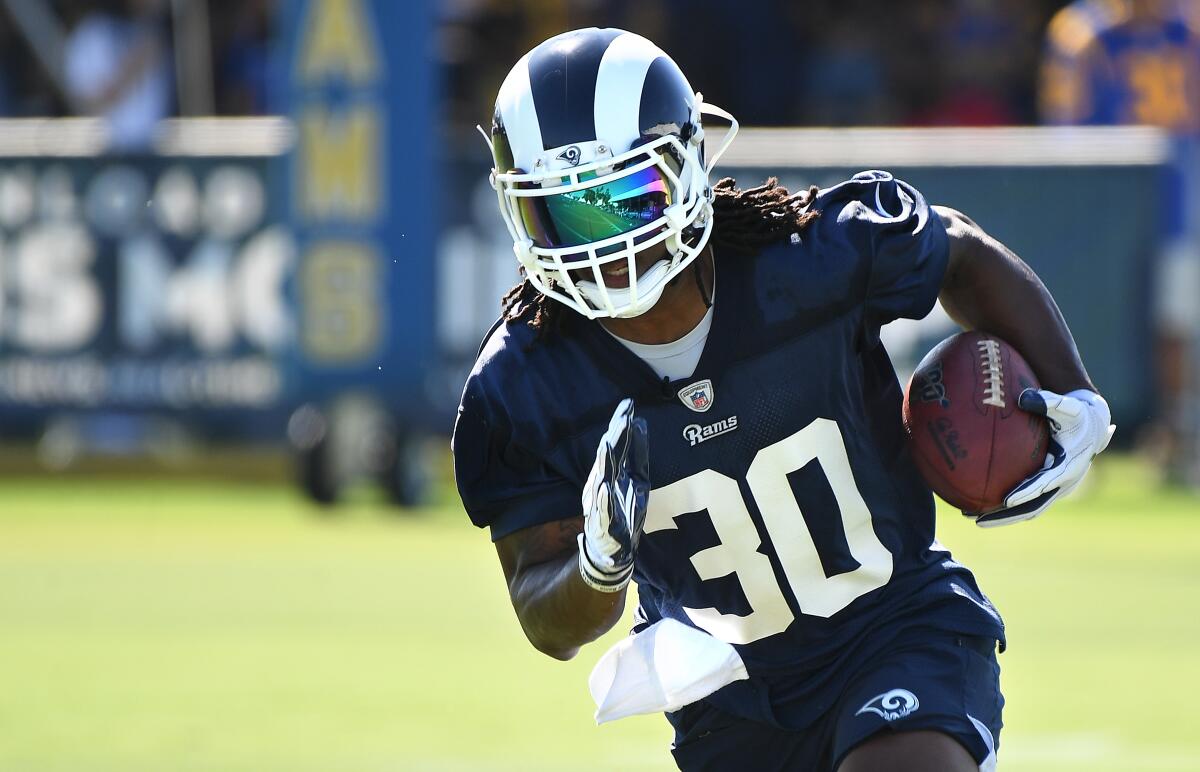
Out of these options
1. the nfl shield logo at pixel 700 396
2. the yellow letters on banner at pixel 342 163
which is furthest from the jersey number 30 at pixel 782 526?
the yellow letters on banner at pixel 342 163

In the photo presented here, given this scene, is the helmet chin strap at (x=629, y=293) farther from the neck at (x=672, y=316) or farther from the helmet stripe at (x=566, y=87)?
the helmet stripe at (x=566, y=87)

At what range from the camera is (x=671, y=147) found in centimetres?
368

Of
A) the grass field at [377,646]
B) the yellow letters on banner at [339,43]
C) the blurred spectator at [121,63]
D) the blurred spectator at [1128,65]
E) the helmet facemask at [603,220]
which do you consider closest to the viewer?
the helmet facemask at [603,220]

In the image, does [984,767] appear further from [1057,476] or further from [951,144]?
[951,144]

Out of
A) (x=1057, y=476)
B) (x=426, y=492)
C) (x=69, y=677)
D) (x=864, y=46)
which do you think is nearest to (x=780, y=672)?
(x=1057, y=476)

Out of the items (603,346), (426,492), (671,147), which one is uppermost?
(671,147)

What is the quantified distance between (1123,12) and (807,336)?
9.39 meters

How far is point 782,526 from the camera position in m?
3.71

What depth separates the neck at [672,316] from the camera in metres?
3.73

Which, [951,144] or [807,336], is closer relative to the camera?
[807,336]

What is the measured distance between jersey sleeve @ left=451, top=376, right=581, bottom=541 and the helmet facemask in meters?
0.26

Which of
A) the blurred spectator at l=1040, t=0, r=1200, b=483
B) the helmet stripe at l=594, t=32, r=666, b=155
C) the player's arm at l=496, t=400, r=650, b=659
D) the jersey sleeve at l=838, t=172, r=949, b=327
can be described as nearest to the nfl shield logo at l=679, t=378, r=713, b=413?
the player's arm at l=496, t=400, r=650, b=659

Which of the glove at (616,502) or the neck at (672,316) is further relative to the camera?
the neck at (672,316)

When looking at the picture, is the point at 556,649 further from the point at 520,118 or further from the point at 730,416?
the point at 520,118
